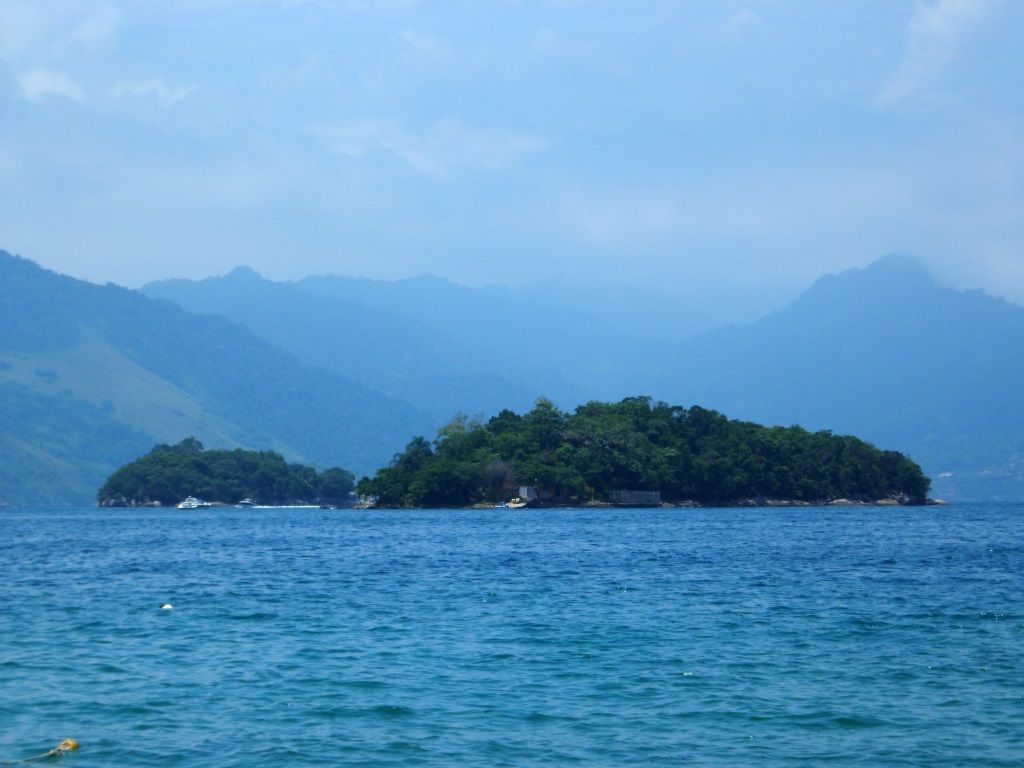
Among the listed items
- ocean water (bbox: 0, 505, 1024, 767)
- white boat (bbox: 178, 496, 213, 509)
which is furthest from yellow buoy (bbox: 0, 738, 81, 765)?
white boat (bbox: 178, 496, 213, 509)

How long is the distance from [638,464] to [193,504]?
8007 cm

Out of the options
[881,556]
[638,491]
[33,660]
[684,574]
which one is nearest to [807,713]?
[33,660]

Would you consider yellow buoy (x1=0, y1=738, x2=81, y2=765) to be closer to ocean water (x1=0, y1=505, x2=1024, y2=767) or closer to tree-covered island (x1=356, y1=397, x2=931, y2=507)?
ocean water (x1=0, y1=505, x2=1024, y2=767)

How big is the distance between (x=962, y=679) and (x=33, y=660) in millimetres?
20090

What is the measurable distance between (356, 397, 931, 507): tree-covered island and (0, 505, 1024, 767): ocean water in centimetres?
8610

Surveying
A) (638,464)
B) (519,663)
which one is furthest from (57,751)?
(638,464)

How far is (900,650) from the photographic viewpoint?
2758cm

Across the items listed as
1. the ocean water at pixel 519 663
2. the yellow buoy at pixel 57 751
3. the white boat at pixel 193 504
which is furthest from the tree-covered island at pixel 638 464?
the yellow buoy at pixel 57 751

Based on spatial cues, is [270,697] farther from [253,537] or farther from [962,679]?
[253,537]

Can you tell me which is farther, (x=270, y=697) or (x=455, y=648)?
(x=455, y=648)

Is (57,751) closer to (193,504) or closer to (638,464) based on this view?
(638,464)

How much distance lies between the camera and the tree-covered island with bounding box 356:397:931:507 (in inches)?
5408

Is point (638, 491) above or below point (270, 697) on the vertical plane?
above

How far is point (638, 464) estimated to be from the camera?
136125 mm
